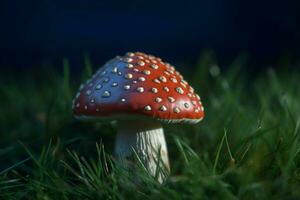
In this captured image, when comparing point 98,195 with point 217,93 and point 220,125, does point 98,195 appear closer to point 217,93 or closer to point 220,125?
point 220,125

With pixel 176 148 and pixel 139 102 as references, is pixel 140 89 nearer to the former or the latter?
pixel 139 102

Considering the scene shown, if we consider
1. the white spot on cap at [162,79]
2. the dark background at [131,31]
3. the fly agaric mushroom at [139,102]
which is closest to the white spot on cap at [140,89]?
the fly agaric mushroom at [139,102]

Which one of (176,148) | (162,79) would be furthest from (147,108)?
(176,148)

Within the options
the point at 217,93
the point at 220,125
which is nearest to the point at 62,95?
the point at 220,125

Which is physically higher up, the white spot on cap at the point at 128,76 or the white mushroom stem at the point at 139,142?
the white spot on cap at the point at 128,76

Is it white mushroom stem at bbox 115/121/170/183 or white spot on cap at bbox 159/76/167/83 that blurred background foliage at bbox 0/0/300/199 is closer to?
white mushroom stem at bbox 115/121/170/183

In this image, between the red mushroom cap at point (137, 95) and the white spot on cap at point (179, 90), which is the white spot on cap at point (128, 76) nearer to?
the red mushroom cap at point (137, 95)

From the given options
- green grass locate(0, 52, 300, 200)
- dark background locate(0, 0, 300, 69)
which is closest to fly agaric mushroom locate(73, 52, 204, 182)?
green grass locate(0, 52, 300, 200)
